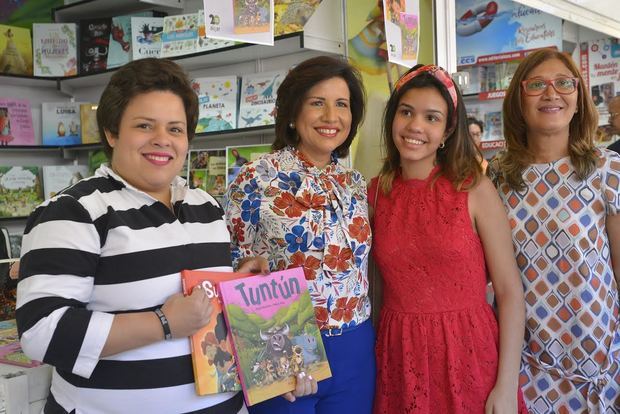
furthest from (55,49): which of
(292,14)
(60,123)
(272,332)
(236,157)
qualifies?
(272,332)

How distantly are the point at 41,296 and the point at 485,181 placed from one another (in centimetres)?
136

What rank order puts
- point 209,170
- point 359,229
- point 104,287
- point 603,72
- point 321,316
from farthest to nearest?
point 603,72
point 209,170
point 359,229
point 321,316
point 104,287

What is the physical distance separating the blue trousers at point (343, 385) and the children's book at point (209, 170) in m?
2.10

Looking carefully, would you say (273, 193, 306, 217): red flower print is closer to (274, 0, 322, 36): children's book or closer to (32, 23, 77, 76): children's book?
(274, 0, 322, 36): children's book

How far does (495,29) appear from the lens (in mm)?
3963

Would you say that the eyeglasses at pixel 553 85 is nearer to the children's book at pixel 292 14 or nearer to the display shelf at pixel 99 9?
the children's book at pixel 292 14

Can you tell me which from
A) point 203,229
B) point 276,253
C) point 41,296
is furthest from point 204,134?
point 41,296

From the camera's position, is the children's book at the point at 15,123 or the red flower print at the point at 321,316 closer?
the red flower print at the point at 321,316

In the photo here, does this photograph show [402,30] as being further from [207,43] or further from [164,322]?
[164,322]

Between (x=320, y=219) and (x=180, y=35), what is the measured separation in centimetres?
257

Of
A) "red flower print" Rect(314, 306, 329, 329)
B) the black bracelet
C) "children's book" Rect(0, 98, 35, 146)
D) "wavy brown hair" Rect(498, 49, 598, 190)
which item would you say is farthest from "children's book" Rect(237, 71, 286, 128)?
"children's book" Rect(0, 98, 35, 146)

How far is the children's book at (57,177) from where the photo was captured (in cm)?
503

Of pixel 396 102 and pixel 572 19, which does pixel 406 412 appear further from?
pixel 572 19

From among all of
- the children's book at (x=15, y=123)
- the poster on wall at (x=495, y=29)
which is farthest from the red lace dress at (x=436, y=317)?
the children's book at (x=15, y=123)
